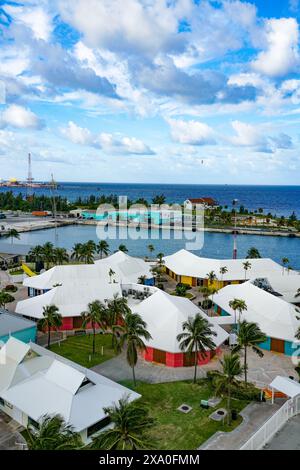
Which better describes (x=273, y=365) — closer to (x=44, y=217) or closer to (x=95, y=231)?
(x=95, y=231)

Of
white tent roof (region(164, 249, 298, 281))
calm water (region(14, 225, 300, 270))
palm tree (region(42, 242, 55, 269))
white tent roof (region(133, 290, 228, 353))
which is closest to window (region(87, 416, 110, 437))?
white tent roof (region(133, 290, 228, 353))

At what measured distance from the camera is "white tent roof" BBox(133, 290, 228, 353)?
3972 centimetres

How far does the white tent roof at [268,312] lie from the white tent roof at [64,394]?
66.0ft

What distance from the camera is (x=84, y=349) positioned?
43.2 meters

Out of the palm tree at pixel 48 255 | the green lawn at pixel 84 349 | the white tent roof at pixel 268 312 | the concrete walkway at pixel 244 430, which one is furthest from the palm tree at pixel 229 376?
the palm tree at pixel 48 255

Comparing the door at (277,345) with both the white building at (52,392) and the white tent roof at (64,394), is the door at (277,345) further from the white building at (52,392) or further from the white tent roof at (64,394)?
the white tent roof at (64,394)

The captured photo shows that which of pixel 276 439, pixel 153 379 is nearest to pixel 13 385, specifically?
pixel 153 379

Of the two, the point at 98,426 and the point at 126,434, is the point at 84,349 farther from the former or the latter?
the point at 126,434

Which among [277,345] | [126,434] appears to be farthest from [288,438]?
[277,345]

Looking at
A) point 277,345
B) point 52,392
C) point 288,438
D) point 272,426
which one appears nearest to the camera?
point 288,438

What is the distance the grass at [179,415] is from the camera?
27.2 meters

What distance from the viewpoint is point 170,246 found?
11969cm

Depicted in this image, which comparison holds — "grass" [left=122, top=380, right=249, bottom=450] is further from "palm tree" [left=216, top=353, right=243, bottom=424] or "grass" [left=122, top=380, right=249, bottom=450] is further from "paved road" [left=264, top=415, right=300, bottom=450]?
"paved road" [left=264, top=415, right=300, bottom=450]

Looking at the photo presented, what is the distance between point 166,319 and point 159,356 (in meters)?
4.04
